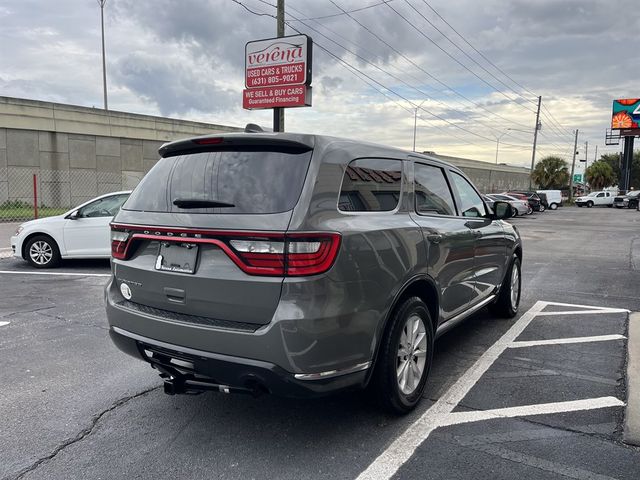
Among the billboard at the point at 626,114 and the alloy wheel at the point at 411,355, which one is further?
the billboard at the point at 626,114

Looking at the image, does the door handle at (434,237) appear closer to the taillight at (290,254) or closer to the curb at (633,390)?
the taillight at (290,254)

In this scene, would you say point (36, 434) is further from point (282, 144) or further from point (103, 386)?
point (282, 144)

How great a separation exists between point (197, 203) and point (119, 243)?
76 cm

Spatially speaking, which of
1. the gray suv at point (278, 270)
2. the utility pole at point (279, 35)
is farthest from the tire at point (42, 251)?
the utility pole at point (279, 35)

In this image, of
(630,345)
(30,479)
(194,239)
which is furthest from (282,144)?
(630,345)

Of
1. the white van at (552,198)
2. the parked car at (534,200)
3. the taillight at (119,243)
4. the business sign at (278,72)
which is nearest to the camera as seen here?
the taillight at (119,243)

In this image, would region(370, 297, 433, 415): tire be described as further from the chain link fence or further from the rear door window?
the chain link fence

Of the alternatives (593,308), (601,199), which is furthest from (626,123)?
(593,308)

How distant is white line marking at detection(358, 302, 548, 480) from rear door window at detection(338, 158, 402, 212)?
4.77ft

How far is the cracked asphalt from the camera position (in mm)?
2885

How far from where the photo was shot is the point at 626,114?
6962 centimetres

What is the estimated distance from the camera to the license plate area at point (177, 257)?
2.93 metres

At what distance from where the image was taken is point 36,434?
3.26 m

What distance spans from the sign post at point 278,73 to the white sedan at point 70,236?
402 inches
